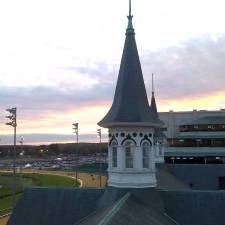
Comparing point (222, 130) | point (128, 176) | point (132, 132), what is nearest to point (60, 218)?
point (128, 176)

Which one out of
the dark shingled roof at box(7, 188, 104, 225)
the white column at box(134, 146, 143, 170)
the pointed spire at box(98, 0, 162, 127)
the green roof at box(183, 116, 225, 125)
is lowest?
the dark shingled roof at box(7, 188, 104, 225)

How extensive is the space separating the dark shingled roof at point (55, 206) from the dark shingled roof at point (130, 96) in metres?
3.41

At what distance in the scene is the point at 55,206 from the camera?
2183cm

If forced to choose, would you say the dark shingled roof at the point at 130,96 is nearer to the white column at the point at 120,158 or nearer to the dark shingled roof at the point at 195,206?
the white column at the point at 120,158

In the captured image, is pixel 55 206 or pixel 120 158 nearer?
pixel 120 158

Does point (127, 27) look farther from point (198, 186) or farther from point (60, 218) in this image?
point (198, 186)

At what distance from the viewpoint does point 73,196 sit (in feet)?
72.1

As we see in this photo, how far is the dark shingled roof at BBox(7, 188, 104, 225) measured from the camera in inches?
835

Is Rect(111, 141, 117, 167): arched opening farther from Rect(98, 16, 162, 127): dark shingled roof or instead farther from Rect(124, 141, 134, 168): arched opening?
Rect(98, 16, 162, 127): dark shingled roof

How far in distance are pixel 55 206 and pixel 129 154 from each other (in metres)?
4.19

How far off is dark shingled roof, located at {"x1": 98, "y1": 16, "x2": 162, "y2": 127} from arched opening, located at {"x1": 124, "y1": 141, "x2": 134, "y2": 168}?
1.00 metres

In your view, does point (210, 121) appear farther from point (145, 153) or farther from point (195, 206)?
point (145, 153)

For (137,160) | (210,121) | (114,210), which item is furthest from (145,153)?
(210,121)

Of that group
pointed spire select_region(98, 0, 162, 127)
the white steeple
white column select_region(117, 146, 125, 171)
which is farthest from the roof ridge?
pointed spire select_region(98, 0, 162, 127)
